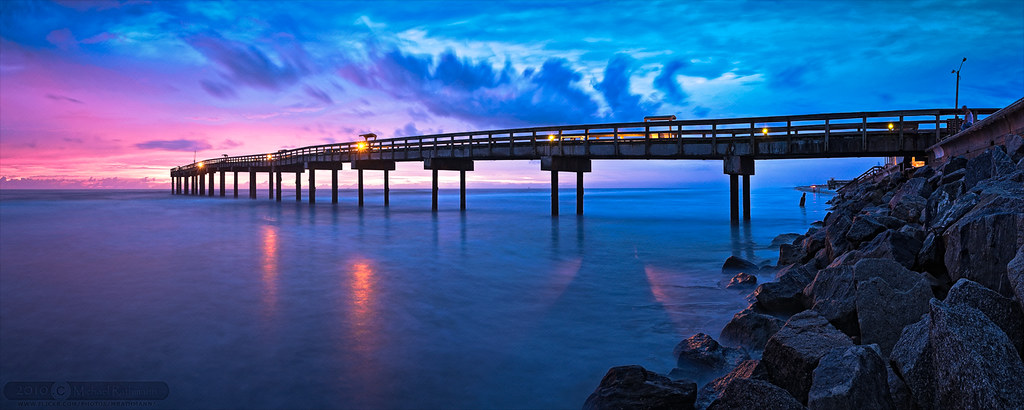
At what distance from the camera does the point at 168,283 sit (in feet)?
36.4

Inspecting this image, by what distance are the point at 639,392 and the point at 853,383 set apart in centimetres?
157

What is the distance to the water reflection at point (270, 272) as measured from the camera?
9070mm

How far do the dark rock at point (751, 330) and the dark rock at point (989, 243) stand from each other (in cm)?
176

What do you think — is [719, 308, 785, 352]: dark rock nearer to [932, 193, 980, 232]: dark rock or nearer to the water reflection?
[932, 193, 980, 232]: dark rock

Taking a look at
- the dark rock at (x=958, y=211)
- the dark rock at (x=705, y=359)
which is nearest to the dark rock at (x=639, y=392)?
the dark rock at (x=705, y=359)

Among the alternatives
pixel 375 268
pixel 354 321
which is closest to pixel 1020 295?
pixel 354 321

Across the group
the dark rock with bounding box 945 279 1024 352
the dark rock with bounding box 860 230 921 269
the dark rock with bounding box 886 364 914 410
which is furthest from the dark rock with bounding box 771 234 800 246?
the dark rock with bounding box 886 364 914 410

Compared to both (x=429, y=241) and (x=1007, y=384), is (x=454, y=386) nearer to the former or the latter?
(x=1007, y=384)

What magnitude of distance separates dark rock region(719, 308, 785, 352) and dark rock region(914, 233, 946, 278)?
1.66m

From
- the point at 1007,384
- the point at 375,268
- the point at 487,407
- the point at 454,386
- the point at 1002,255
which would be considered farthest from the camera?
the point at 375,268

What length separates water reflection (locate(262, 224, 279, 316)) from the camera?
29.8 ft

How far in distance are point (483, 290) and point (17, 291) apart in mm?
9008

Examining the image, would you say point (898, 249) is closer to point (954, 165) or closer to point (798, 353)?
point (798, 353)

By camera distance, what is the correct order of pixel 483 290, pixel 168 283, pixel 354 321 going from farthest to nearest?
pixel 168 283 → pixel 483 290 → pixel 354 321
